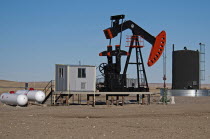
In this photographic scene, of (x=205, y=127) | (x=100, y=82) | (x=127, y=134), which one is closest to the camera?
(x=127, y=134)

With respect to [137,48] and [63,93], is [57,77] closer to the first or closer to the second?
[63,93]

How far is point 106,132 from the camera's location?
13883mm

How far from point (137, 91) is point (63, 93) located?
5623mm

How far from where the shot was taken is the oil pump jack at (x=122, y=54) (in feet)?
97.7

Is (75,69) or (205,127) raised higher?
(75,69)

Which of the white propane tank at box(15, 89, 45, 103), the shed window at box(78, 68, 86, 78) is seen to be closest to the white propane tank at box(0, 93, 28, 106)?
the white propane tank at box(15, 89, 45, 103)

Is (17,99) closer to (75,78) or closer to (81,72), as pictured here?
(75,78)

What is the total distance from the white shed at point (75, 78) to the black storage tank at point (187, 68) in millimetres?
19061

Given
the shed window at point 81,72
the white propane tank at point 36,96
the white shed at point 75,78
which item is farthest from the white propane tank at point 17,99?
the shed window at point 81,72

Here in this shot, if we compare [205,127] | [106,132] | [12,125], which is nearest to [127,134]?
[106,132]

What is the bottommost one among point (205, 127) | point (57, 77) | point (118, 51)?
point (205, 127)

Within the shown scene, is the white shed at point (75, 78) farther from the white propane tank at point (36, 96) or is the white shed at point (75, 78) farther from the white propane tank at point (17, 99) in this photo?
the white propane tank at point (17, 99)

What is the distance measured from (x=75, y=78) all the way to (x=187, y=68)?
20202mm

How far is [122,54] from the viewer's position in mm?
30016
